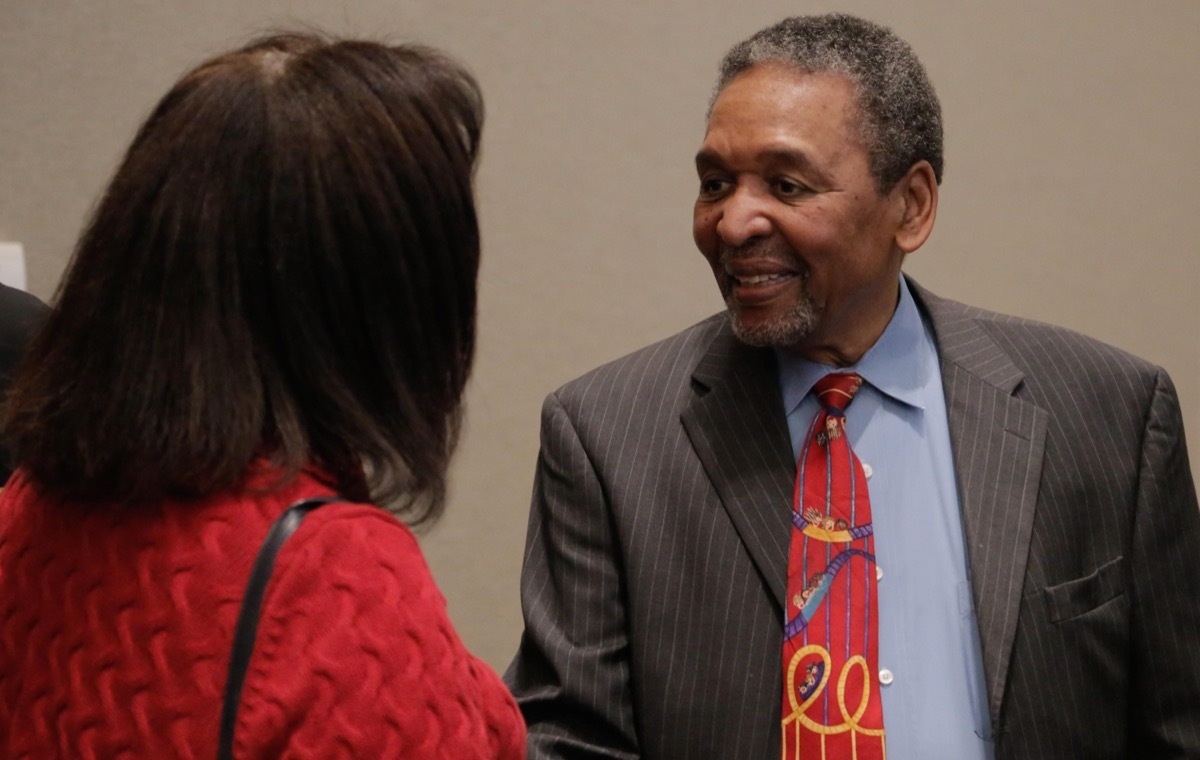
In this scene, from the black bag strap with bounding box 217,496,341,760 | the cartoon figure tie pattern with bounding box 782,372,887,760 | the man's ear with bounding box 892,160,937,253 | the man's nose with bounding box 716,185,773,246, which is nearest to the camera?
the black bag strap with bounding box 217,496,341,760

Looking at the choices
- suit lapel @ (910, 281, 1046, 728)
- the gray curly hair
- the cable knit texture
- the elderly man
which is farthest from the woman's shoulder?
the gray curly hair

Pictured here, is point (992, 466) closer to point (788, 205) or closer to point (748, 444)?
point (748, 444)

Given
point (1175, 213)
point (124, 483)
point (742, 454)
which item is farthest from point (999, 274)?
point (124, 483)

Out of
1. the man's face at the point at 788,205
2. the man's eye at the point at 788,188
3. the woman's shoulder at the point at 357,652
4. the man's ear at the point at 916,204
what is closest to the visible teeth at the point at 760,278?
the man's face at the point at 788,205

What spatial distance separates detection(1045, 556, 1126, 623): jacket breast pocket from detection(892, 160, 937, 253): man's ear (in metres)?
0.49

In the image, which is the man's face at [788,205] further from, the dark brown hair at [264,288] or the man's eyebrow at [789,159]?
the dark brown hair at [264,288]

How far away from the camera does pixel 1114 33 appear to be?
2.98 m

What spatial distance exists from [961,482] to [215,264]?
1.11 m

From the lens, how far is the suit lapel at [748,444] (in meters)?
1.73

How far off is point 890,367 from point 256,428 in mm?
1122

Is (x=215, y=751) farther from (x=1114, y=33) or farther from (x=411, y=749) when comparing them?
(x=1114, y=33)

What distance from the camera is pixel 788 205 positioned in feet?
5.95

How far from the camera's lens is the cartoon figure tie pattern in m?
1.65

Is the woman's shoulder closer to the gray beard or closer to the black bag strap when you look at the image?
the black bag strap
